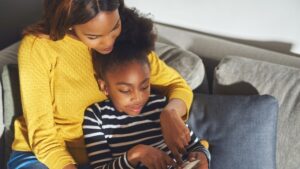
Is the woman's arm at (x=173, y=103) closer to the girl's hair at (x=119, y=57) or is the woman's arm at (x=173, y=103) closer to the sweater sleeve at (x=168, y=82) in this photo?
the sweater sleeve at (x=168, y=82)

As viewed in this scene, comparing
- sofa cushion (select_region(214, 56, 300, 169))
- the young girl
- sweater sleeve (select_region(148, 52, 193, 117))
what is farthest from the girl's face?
sofa cushion (select_region(214, 56, 300, 169))

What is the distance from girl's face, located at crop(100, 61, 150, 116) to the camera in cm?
111

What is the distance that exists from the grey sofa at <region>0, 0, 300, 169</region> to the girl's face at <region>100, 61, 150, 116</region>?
0.27 metres

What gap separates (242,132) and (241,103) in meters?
0.10

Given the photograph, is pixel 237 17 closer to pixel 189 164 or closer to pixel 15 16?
pixel 189 164

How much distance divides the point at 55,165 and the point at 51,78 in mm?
260

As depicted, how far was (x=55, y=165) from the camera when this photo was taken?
45.3 inches

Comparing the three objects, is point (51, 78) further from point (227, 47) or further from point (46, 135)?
point (227, 47)

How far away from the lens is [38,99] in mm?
1163

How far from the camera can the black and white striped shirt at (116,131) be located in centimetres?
118

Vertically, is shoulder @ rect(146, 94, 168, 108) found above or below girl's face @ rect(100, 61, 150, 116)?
below

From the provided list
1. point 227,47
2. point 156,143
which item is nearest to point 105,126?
point 156,143

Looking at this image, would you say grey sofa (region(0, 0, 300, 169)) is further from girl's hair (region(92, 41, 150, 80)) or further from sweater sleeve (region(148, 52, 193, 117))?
girl's hair (region(92, 41, 150, 80))

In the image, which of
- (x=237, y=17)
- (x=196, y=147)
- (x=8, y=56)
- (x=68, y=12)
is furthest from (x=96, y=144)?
(x=237, y=17)
